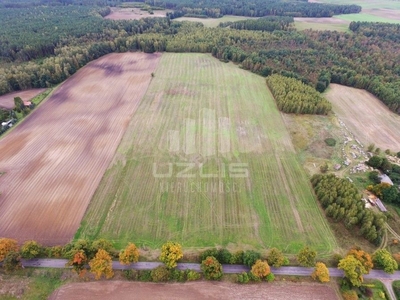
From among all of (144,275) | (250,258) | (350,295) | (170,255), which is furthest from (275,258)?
(144,275)

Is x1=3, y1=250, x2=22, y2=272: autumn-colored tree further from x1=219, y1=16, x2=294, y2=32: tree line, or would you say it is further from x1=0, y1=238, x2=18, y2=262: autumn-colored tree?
x1=219, y1=16, x2=294, y2=32: tree line

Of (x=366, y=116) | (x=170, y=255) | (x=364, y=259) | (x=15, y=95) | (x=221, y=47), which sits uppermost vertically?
(x=221, y=47)

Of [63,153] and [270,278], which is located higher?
[63,153]

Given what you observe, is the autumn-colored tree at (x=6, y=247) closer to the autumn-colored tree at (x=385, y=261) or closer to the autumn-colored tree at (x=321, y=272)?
the autumn-colored tree at (x=321, y=272)

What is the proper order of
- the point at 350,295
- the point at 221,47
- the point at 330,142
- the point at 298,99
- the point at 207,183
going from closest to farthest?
the point at 350,295 → the point at 207,183 → the point at 330,142 → the point at 298,99 → the point at 221,47

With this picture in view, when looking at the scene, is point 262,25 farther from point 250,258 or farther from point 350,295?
point 350,295

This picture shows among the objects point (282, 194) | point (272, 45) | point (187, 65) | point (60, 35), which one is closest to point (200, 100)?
point (187, 65)

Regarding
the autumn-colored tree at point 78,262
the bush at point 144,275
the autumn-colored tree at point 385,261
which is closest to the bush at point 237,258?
the bush at point 144,275
